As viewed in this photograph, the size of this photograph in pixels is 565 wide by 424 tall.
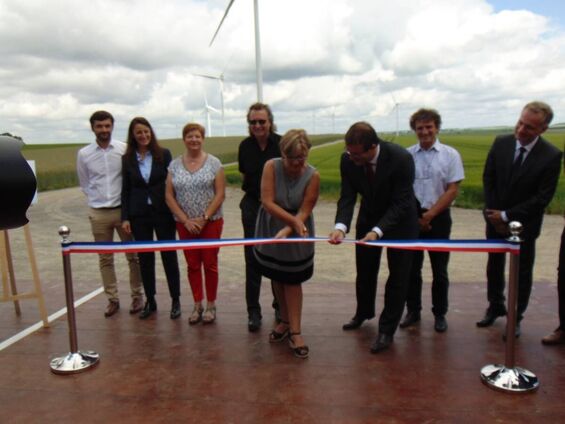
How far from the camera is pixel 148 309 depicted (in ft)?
15.0

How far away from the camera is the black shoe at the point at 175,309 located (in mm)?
4471

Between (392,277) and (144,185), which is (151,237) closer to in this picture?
(144,185)

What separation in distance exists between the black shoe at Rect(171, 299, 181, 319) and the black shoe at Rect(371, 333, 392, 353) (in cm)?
182

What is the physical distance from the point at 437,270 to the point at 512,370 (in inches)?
43.2

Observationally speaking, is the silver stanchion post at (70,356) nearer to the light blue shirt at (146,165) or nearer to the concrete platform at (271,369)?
the concrete platform at (271,369)

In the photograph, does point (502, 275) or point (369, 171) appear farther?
point (502, 275)

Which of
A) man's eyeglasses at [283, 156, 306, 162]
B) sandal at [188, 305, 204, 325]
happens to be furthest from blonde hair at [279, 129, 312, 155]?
sandal at [188, 305, 204, 325]

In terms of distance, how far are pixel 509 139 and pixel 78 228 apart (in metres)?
9.94

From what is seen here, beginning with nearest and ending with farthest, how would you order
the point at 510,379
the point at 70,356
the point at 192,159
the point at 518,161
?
the point at 510,379 < the point at 70,356 < the point at 518,161 < the point at 192,159

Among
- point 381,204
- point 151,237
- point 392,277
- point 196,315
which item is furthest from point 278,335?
point 151,237

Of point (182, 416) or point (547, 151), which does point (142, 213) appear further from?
point (547, 151)

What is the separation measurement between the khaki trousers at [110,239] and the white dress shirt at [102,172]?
0.08 meters

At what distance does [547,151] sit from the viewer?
139 inches

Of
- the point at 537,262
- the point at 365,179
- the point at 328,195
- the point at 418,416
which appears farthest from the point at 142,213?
the point at 328,195
